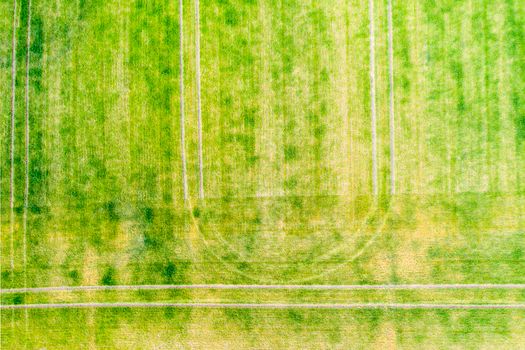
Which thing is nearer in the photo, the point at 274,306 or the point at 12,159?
the point at 274,306

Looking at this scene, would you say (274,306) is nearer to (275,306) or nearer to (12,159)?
(275,306)

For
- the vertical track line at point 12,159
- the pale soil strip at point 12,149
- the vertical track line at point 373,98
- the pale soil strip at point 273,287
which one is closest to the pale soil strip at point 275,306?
the pale soil strip at point 273,287

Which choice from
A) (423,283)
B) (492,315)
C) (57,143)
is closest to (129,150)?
(57,143)

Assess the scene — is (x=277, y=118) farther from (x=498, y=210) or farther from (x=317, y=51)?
(x=498, y=210)

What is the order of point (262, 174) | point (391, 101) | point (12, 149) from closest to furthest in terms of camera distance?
point (391, 101), point (262, 174), point (12, 149)

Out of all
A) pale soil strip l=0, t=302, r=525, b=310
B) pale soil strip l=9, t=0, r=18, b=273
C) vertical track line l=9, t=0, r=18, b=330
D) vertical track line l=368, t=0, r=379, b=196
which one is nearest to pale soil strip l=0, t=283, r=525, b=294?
pale soil strip l=0, t=302, r=525, b=310

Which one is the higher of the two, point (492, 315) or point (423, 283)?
point (423, 283)

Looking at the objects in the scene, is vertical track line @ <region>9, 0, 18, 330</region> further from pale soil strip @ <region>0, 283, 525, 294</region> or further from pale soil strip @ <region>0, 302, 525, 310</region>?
pale soil strip @ <region>0, 302, 525, 310</region>

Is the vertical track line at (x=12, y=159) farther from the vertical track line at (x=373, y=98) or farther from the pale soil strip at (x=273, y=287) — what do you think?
the vertical track line at (x=373, y=98)

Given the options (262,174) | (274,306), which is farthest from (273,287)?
(262,174)
